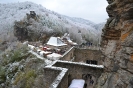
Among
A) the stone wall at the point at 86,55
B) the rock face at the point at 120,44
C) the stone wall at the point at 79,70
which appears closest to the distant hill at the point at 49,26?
the stone wall at the point at 86,55

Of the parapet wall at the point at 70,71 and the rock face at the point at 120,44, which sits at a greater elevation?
the rock face at the point at 120,44

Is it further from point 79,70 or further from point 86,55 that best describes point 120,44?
point 86,55

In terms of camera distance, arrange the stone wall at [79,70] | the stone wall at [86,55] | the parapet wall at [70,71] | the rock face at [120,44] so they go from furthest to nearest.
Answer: the stone wall at [86,55]
the stone wall at [79,70]
the parapet wall at [70,71]
the rock face at [120,44]

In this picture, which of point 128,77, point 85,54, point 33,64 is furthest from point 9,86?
point 128,77

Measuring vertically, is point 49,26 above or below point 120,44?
above

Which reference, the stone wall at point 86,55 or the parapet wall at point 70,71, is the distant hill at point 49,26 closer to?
the stone wall at point 86,55

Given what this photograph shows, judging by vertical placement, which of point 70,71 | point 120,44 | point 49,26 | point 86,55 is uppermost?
point 49,26

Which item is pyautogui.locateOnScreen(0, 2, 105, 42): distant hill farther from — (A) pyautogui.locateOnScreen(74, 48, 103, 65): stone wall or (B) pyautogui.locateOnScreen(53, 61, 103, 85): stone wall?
(B) pyautogui.locateOnScreen(53, 61, 103, 85): stone wall

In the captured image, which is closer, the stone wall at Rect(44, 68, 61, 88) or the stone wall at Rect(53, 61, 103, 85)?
the stone wall at Rect(44, 68, 61, 88)

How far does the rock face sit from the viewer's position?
457 centimetres

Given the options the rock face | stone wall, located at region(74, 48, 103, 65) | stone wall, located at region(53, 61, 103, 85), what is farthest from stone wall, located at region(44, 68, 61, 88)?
stone wall, located at region(74, 48, 103, 65)

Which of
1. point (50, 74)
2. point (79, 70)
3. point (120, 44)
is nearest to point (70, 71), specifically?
point (79, 70)

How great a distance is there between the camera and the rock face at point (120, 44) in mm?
4566

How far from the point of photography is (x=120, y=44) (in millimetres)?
5297
